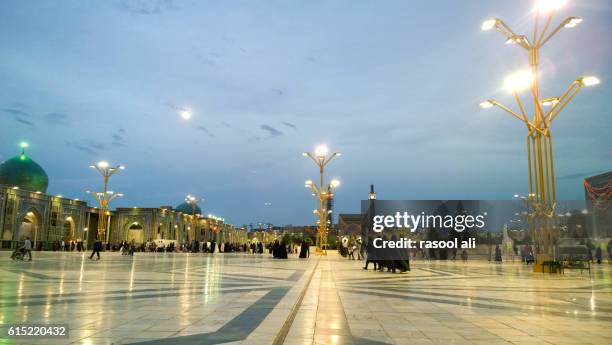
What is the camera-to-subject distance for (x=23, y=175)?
60.4m

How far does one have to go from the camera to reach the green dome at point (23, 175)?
197 ft

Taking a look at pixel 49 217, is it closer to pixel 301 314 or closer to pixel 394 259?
pixel 394 259

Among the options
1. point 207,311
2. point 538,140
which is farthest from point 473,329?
point 538,140

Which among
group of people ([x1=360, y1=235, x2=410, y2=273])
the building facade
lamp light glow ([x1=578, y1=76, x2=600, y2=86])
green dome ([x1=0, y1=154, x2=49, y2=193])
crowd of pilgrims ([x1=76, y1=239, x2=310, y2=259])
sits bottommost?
crowd of pilgrims ([x1=76, y1=239, x2=310, y2=259])

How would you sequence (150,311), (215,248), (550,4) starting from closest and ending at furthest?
(150,311), (550,4), (215,248)

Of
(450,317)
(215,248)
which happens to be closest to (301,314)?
(450,317)

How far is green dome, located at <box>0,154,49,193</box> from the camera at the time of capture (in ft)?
197

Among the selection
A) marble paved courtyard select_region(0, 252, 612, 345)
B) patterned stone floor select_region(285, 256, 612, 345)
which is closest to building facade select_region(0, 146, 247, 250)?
marble paved courtyard select_region(0, 252, 612, 345)

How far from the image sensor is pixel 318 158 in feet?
115

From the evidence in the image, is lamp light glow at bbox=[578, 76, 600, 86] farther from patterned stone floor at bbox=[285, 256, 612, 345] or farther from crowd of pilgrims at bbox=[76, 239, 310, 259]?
crowd of pilgrims at bbox=[76, 239, 310, 259]

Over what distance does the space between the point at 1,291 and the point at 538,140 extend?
1971 centimetres

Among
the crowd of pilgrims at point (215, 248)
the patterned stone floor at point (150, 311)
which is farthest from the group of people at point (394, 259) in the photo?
the crowd of pilgrims at point (215, 248)

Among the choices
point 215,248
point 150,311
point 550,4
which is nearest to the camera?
point 150,311

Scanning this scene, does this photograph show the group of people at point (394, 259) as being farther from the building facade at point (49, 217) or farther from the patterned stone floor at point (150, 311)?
the building facade at point (49, 217)
